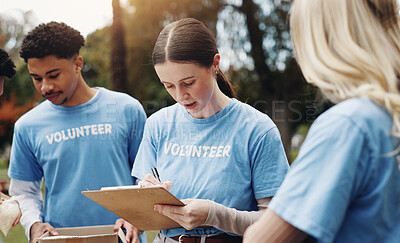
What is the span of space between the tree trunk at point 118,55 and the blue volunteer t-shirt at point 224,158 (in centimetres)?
605

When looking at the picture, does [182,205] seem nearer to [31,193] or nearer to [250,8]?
[31,193]

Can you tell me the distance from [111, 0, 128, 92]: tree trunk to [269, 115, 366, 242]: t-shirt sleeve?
293 inches

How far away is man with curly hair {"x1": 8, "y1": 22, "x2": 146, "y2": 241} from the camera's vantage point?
3.09 m

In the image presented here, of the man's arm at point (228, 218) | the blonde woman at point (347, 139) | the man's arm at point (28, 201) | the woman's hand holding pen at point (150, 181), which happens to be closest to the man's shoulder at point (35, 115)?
the man's arm at point (28, 201)

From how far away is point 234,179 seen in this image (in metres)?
2.26

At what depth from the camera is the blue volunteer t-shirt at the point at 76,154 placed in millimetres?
3092

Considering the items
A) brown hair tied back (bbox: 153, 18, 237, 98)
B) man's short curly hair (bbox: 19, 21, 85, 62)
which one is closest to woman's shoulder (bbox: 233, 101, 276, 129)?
brown hair tied back (bbox: 153, 18, 237, 98)

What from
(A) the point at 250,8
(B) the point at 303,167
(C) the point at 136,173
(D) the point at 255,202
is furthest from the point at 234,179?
(A) the point at 250,8

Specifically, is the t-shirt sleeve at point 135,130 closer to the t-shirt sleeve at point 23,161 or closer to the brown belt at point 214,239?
the t-shirt sleeve at point 23,161

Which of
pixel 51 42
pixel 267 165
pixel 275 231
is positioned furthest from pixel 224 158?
pixel 51 42

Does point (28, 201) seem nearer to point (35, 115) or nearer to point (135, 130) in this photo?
point (35, 115)

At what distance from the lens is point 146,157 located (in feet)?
8.48

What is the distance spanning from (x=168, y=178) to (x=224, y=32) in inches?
404

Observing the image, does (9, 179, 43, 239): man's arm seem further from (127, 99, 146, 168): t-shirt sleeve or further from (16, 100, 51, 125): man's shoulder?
(127, 99, 146, 168): t-shirt sleeve
